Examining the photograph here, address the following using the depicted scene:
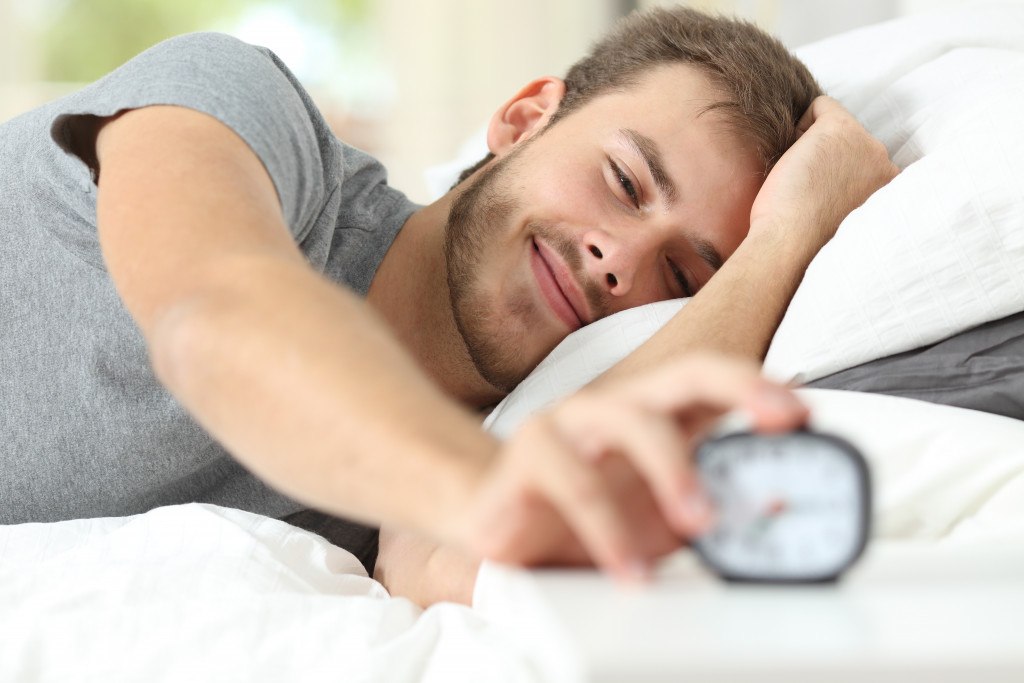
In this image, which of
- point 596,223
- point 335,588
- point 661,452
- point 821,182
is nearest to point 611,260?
point 596,223

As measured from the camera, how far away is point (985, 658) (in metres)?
0.36

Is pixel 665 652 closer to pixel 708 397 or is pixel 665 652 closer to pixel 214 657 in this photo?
pixel 708 397

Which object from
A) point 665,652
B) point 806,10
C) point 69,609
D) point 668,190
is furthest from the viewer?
point 806,10

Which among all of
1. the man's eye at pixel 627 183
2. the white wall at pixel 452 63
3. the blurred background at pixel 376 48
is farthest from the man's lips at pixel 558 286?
the white wall at pixel 452 63

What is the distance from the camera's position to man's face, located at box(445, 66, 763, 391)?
3.68 feet

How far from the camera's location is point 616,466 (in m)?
0.42

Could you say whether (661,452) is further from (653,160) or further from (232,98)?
(653,160)

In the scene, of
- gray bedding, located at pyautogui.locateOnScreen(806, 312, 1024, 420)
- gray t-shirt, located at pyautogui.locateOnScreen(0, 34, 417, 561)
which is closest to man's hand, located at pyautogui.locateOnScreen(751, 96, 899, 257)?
gray bedding, located at pyautogui.locateOnScreen(806, 312, 1024, 420)

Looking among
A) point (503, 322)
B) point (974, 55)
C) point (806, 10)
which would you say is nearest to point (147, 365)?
point (503, 322)

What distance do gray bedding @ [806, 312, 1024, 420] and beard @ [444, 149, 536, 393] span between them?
0.41 m

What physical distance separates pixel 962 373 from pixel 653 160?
0.46 m

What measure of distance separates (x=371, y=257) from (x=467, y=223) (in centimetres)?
14

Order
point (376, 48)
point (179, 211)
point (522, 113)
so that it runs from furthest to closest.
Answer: point (376, 48), point (522, 113), point (179, 211)

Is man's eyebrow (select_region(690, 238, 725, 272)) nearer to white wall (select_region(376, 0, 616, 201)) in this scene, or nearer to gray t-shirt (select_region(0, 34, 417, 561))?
gray t-shirt (select_region(0, 34, 417, 561))
